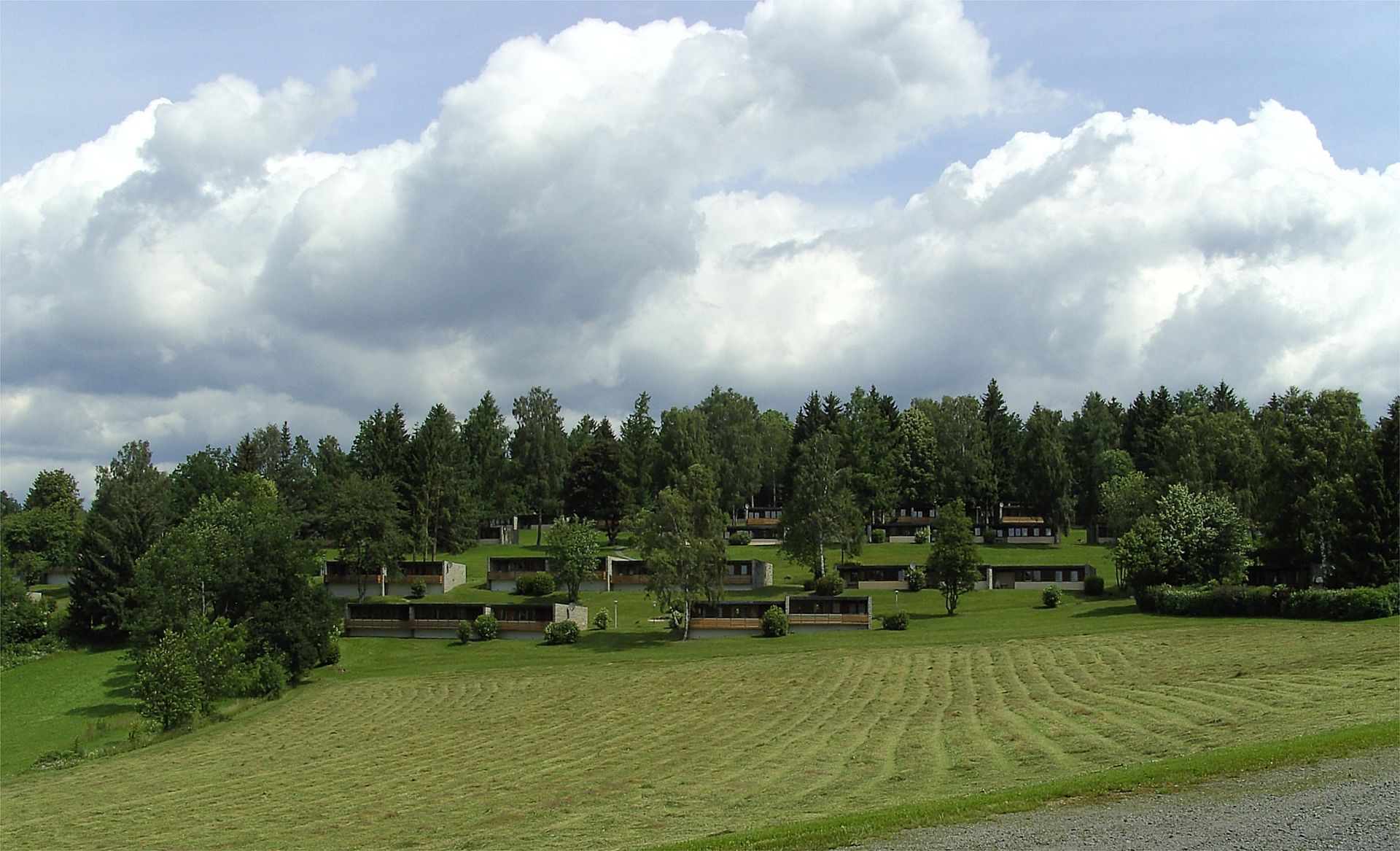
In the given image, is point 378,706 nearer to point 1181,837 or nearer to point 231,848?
point 231,848

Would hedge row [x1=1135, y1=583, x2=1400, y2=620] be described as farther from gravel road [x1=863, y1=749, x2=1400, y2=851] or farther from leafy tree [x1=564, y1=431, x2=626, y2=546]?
leafy tree [x1=564, y1=431, x2=626, y2=546]

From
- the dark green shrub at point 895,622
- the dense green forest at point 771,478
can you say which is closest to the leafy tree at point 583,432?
the dense green forest at point 771,478

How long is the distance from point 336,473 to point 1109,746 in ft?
405

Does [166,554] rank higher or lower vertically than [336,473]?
lower

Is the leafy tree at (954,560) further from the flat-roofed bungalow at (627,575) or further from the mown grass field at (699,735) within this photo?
the flat-roofed bungalow at (627,575)

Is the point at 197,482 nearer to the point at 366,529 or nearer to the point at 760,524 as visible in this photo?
the point at 366,529

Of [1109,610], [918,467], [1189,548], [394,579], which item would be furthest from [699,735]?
[918,467]

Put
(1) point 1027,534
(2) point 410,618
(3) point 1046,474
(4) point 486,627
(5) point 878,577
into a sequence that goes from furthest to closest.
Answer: (1) point 1027,534
(3) point 1046,474
(5) point 878,577
(2) point 410,618
(4) point 486,627

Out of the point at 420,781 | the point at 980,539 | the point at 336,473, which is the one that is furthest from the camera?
the point at 336,473

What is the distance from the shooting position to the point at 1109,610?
7369cm

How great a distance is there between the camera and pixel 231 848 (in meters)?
26.4

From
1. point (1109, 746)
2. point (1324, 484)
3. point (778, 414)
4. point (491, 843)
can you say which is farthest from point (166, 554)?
point (778, 414)

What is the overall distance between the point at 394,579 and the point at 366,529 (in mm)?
6098

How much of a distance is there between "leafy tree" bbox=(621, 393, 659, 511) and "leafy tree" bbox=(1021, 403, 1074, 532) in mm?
42092
